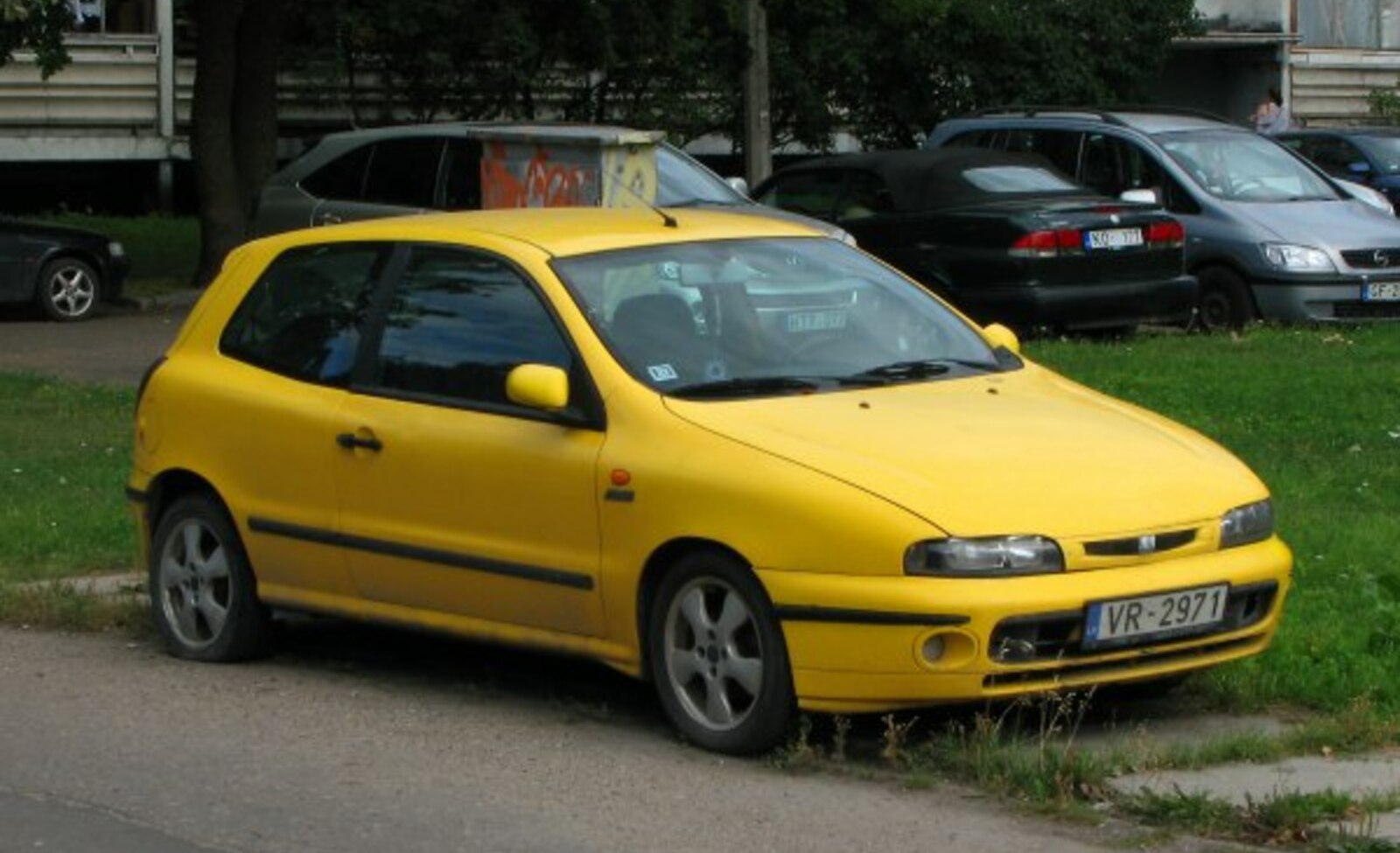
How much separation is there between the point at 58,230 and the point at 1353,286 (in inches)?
446

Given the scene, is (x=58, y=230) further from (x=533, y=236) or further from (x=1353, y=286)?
(x=533, y=236)

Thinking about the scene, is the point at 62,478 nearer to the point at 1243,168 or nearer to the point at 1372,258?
the point at 1372,258

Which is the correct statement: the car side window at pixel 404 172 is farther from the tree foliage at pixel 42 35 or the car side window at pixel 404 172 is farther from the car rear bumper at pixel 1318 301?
the car rear bumper at pixel 1318 301

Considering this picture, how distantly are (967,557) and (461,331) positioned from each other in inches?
86.0

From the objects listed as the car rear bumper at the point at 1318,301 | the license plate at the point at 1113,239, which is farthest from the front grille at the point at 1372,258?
the license plate at the point at 1113,239

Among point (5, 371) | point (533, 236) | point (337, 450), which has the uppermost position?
point (533, 236)

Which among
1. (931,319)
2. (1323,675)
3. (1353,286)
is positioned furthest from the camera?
(1353,286)

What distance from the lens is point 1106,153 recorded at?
70.0 feet

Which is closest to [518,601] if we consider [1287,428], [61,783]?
[61,783]

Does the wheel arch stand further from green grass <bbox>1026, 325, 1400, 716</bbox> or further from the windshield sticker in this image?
green grass <bbox>1026, 325, 1400, 716</bbox>

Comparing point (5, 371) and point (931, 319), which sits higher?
point (931, 319)

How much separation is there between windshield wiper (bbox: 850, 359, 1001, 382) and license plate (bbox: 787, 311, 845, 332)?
24 cm

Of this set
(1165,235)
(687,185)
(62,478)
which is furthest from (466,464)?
(1165,235)

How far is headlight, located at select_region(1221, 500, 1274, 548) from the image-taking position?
798 centimetres
